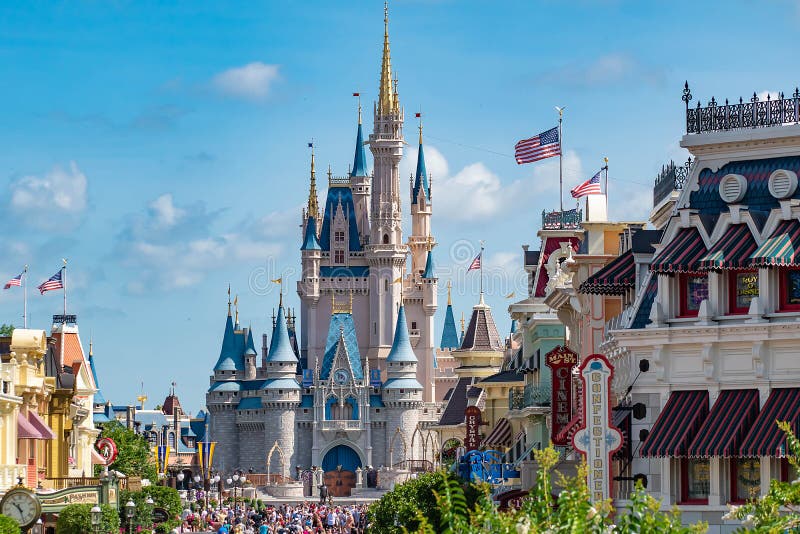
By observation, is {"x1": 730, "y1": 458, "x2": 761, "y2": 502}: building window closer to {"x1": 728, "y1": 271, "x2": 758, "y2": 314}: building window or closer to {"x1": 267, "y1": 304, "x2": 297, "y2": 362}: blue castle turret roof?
{"x1": 728, "y1": 271, "x2": 758, "y2": 314}: building window

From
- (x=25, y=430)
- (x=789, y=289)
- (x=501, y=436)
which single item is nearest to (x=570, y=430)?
(x=789, y=289)

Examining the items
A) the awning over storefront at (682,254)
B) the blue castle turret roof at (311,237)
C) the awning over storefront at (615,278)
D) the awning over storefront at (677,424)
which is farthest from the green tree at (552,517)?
the blue castle turret roof at (311,237)

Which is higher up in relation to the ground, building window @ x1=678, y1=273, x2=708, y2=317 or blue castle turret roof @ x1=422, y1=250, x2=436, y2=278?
blue castle turret roof @ x1=422, y1=250, x2=436, y2=278

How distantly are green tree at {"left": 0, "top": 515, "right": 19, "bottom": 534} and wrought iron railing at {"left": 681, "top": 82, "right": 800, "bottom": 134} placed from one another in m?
14.2

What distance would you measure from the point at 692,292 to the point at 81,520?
1832 cm

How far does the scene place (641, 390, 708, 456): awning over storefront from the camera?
2972 centimetres

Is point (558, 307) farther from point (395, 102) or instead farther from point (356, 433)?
point (395, 102)

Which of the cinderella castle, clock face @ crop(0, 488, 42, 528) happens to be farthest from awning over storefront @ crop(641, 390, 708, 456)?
the cinderella castle

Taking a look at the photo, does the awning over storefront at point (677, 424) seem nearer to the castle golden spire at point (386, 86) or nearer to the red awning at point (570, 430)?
the red awning at point (570, 430)

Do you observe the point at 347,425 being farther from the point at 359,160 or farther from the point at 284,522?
the point at 284,522

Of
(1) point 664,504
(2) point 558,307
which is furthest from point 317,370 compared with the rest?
(1) point 664,504

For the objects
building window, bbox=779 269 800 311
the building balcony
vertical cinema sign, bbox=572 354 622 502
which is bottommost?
vertical cinema sign, bbox=572 354 622 502

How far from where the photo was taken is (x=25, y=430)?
46.8m

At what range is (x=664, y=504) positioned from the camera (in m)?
30.3
